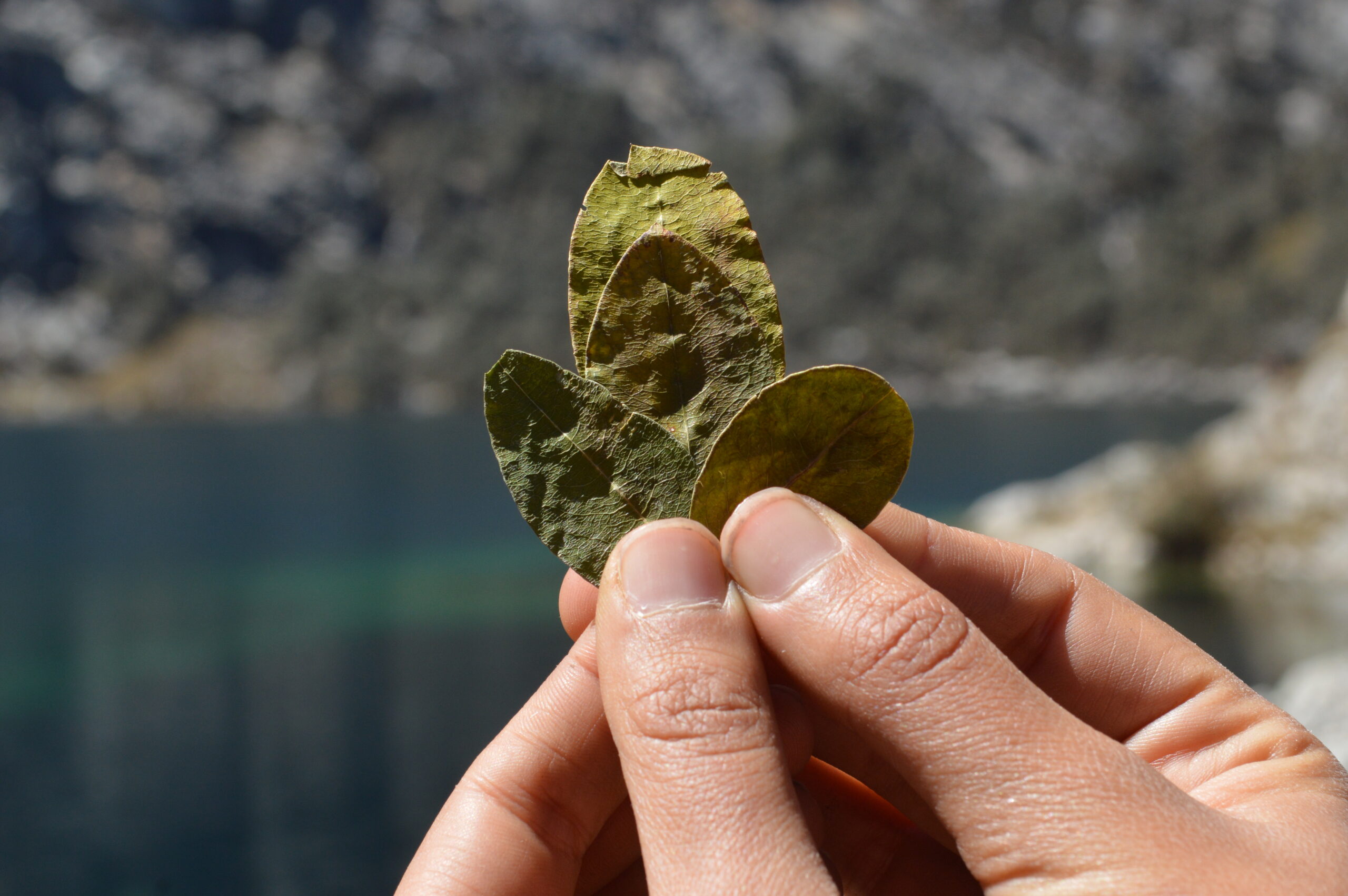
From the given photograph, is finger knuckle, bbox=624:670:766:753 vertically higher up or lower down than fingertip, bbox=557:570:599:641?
lower down

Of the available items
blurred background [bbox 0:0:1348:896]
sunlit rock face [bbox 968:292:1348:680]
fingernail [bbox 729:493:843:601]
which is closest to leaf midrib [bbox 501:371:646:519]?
fingernail [bbox 729:493:843:601]

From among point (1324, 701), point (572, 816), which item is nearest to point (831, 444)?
point (572, 816)

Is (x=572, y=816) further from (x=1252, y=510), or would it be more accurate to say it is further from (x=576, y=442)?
(x=1252, y=510)

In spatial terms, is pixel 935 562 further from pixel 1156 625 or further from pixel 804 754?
pixel 804 754

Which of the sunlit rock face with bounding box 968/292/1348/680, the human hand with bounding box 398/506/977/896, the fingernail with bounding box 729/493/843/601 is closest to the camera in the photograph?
the fingernail with bounding box 729/493/843/601

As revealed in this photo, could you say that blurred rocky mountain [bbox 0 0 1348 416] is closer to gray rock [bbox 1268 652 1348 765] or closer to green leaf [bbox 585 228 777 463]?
gray rock [bbox 1268 652 1348 765]

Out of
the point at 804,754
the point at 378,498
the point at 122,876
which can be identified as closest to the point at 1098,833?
the point at 804,754
